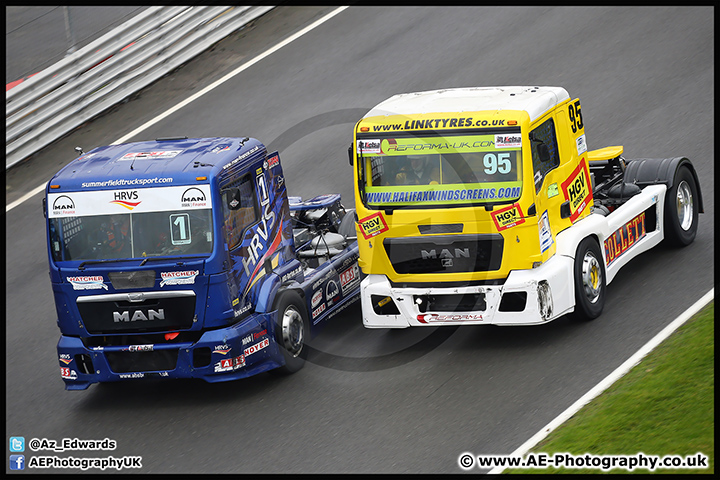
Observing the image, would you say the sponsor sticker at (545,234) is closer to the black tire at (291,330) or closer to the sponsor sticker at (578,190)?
the sponsor sticker at (578,190)

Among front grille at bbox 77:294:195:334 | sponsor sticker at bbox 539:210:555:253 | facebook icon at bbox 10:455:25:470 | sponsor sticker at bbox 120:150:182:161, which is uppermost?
sponsor sticker at bbox 120:150:182:161

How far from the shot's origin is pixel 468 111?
32.9 ft

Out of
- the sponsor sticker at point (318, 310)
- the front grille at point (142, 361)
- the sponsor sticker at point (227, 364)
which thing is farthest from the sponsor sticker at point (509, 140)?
the front grille at point (142, 361)

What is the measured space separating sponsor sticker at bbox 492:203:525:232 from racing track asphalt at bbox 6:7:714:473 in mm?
1494

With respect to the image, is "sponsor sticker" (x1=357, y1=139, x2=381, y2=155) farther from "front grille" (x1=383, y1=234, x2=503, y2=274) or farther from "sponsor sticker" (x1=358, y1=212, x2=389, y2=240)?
"front grille" (x1=383, y1=234, x2=503, y2=274)

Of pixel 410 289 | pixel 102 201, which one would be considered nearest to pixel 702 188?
pixel 410 289

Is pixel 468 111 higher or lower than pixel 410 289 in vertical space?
higher

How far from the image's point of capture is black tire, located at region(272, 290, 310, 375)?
10391mm

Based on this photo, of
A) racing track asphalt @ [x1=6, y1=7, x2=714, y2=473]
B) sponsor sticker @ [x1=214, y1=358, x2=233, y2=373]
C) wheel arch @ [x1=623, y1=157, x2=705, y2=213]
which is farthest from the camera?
wheel arch @ [x1=623, y1=157, x2=705, y2=213]

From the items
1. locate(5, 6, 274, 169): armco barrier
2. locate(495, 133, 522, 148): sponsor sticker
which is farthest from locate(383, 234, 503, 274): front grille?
locate(5, 6, 274, 169): armco barrier

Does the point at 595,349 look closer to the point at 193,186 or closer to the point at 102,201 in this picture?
the point at 193,186

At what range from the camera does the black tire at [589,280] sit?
10.3m

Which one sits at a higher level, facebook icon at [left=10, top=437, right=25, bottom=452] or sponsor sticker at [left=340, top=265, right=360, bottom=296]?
sponsor sticker at [left=340, top=265, right=360, bottom=296]
